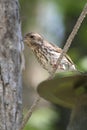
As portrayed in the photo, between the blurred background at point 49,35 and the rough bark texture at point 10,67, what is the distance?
2.96 m

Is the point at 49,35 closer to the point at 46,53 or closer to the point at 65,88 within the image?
the point at 46,53

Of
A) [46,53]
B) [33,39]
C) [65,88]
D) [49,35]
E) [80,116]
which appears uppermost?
[65,88]

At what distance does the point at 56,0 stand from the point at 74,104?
170 inches

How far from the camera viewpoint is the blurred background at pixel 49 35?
697 centimetres

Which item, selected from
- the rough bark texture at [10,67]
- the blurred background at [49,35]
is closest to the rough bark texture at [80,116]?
the rough bark texture at [10,67]

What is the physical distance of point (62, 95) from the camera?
10.6 ft

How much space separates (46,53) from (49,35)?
3.38 meters

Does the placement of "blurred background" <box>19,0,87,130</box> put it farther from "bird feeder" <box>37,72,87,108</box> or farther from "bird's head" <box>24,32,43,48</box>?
"bird feeder" <box>37,72,87,108</box>

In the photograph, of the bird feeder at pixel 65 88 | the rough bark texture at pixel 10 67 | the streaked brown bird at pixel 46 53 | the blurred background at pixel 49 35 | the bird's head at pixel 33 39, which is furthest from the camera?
the blurred background at pixel 49 35

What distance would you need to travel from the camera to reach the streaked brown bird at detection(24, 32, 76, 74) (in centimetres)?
445

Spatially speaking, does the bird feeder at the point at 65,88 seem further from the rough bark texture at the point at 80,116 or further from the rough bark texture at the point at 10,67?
the rough bark texture at the point at 10,67

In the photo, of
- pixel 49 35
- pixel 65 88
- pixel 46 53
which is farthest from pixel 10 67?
pixel 49 35

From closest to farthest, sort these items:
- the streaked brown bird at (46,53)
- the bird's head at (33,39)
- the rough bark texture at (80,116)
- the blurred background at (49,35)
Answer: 1. the rough bark texture at (80,116)
2. the bird's head at (33,39)
3. the streaked brown bird at (46,53)
4. the blurred background at (49,35)

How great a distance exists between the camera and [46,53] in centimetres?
481
